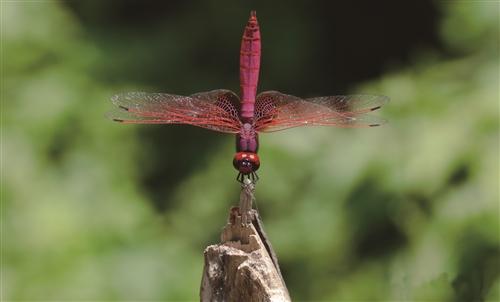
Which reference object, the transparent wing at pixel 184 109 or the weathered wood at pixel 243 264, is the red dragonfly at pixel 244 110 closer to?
the transparent wing at pixel 184 109

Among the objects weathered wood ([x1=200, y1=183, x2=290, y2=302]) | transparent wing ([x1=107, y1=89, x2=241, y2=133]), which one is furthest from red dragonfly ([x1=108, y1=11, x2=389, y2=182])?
weathered wood ([x1=200, y1=183, x2=290, y2=302])

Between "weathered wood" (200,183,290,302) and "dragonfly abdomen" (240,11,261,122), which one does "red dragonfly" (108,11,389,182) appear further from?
"weathered wood" (200,183,290,302)

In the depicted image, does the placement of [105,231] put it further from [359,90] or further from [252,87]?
[252,87]

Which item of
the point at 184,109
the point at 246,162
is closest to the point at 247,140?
the point at 246,162

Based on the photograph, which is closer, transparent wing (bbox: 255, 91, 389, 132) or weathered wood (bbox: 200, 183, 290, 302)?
weathered wood (bbox: 200, 183, 290, 302)

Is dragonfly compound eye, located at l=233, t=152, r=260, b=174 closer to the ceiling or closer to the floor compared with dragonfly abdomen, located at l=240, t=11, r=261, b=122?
closer to the floor

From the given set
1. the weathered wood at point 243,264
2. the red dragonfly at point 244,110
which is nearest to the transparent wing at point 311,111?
the red dragonfly at point 244,110

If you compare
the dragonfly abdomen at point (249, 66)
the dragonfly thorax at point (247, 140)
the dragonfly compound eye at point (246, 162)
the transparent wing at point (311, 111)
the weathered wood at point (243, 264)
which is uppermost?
the dragonfly abdomen at point (249, 66)
